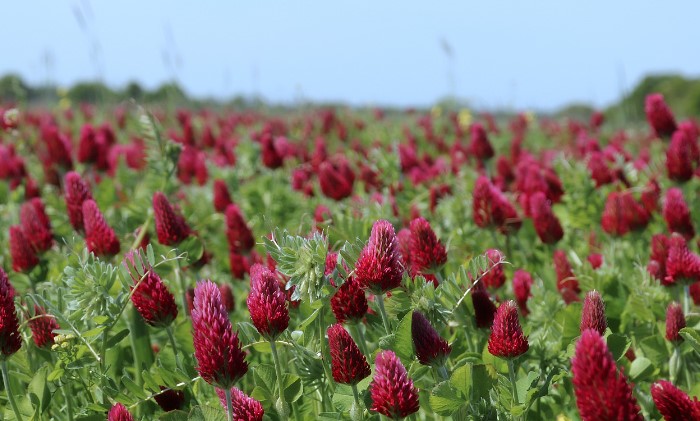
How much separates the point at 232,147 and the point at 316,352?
14.8 ft

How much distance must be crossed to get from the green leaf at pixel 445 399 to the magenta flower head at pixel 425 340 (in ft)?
0.21

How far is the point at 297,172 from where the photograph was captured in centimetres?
488

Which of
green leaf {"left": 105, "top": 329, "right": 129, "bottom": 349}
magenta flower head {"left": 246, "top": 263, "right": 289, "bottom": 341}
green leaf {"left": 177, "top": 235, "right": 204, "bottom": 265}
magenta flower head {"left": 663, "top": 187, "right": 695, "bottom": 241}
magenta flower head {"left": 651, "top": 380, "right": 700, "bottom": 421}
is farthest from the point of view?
magenta flower head {"left": 663, "top": 187, "right": 695, "bottom": 241}

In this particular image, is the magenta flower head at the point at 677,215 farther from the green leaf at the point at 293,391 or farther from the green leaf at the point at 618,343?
the green leaf at the point at 293,391

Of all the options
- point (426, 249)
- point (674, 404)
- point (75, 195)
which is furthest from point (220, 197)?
point (674, 404)

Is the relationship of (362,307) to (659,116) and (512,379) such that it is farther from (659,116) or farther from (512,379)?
(659,116)

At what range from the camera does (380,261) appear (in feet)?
5.44

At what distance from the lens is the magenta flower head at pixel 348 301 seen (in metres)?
1.85

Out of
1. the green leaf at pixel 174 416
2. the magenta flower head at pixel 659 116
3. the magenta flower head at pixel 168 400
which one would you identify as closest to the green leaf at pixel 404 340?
the green leaf at pixel 174 416

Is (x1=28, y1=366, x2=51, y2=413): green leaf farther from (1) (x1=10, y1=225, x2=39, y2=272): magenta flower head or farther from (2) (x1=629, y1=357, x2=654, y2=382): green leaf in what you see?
(2) (x1=629, y1=357, x2=654, y2=382): green leaf

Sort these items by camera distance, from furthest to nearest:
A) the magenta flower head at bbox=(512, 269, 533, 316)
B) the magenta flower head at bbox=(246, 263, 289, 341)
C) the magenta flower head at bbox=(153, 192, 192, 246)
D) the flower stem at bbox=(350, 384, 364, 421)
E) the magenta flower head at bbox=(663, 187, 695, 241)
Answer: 1. the magenta flower head at bbox=(663, 187, 695, 241)
2. the magenta flower head at bbox=(512, 269, 533, 316)
3. the magenta flower head at bbox=(153, 192, 192, 246)
4. the flower stem at bbox=(350, 384, 364, 421)
5. the magenta flower head at bbox=(246, 263, 289, 341)

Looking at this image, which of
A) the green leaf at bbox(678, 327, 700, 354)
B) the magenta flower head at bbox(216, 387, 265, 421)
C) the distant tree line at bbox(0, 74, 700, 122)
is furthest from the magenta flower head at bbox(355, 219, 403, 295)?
the distant tree line at bbox(0, 74, 700, 122)

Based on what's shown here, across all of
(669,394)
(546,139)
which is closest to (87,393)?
(669,394)

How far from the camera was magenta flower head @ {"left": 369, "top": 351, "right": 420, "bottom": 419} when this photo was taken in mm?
1561
